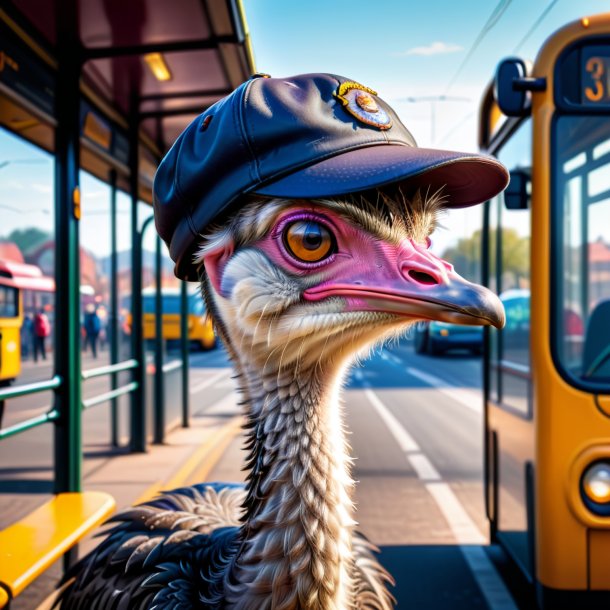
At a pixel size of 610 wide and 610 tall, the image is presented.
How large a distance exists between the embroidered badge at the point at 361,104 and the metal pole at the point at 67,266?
3255mm

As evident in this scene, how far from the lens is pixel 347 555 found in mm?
1442

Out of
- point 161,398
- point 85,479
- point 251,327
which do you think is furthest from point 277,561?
point 161,398

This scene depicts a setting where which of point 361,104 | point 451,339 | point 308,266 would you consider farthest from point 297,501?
point 451,339

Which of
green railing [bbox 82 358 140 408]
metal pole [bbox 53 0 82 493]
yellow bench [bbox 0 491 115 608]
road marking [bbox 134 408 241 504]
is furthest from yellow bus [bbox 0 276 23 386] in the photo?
road marking [bbox 134 408 241 504]

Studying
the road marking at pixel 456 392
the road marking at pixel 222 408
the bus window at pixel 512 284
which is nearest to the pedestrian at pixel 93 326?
the bus window at pixel 512 284

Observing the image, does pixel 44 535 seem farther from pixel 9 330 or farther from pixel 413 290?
pixel 413 290

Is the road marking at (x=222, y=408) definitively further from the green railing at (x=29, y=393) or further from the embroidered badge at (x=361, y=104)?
the embroidered badge at (x=361, y=104)

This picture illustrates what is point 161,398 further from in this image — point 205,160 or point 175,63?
point 205,160

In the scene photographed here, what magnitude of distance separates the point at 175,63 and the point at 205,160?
3856mm

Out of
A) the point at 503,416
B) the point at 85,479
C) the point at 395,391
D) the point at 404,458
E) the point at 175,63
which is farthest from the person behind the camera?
the point at 395,391

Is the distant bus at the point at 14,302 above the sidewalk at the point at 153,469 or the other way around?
above

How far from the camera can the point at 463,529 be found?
17.0ft

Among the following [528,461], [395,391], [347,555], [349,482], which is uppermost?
[349,482]

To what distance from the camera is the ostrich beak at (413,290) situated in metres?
1.22
